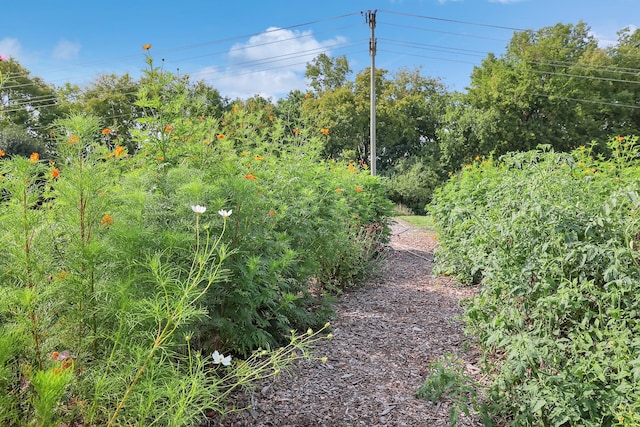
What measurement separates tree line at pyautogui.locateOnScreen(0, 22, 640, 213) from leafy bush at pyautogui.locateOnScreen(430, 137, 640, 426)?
15.2 m

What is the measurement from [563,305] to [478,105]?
20.2 m

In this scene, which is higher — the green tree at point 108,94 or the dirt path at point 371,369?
the green tree at point 108,94

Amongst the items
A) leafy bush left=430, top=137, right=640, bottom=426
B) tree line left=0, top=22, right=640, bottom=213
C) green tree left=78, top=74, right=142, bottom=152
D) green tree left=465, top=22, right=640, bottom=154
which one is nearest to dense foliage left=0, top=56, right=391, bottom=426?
leafy bush left=430, top=137, right=640, bottom=426

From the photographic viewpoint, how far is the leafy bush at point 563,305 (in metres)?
1.69

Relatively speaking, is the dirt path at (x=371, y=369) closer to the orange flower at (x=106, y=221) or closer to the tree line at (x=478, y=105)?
the orange flower at (x=106, y=221)

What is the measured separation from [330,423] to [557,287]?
4.35 ft

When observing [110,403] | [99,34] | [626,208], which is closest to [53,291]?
[110,403]

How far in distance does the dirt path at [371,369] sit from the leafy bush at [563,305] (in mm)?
369

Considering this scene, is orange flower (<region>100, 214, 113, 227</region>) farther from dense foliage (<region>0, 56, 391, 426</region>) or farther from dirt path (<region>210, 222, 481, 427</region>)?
dirt path (<region>210, 222, 481, 427</region>)

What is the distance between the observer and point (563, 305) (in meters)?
1.88

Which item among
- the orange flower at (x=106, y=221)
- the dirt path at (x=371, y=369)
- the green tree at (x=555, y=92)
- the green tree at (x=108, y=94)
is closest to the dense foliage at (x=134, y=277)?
the orange flower at (x=106, y=221)

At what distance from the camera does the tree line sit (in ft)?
62.6

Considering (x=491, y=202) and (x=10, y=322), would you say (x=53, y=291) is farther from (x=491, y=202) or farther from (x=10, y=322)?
(x=491, y=202)

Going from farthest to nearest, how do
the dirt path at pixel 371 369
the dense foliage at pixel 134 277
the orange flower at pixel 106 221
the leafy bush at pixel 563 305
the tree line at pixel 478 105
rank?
the tree line at pixel 478 105, the dirt path at pixel 371 369, the leafy bush at pixel 563 305, the orange flower at pixel 106 221, the dense foliage at pixel 134 277
